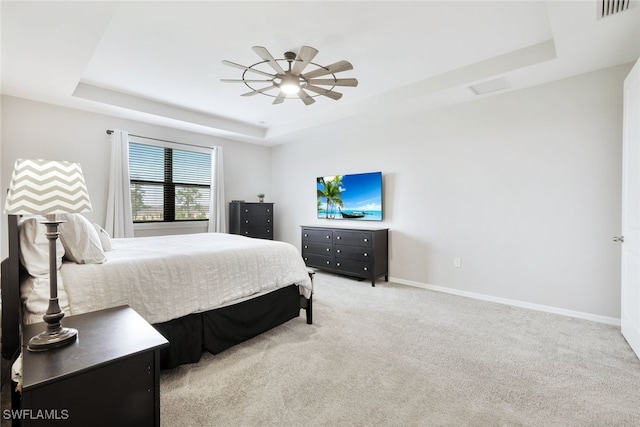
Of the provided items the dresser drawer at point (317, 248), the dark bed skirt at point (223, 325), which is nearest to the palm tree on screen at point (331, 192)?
the dresser drawer at point (317, 248)

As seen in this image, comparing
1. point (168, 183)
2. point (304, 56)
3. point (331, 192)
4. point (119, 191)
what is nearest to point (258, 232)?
point (331, 192)

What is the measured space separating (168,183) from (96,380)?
4202 mm

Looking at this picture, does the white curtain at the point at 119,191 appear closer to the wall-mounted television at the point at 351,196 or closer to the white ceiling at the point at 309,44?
the white ceiling at the point at 309,44

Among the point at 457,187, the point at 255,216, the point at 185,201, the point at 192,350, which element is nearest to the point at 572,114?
the point at 457,187

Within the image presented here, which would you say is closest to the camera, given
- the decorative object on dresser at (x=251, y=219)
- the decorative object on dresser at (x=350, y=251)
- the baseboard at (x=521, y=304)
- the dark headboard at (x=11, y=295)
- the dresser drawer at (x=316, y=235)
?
the dark headboard at (x=11, y=295)

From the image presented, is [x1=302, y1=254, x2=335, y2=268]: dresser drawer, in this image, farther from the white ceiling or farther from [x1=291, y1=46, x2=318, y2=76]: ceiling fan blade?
[x1=291, y1=46, x2=318, y2=76]: ceiling fan blade

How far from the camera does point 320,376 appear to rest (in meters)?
1.94

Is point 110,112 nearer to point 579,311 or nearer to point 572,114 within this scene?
point 572,114

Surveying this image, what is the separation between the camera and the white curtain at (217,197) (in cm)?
514

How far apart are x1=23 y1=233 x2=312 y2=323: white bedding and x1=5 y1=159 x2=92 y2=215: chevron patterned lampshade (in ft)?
2.18

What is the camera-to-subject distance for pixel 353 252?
4.36 meters

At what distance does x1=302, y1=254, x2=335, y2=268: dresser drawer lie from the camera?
15.4 ft

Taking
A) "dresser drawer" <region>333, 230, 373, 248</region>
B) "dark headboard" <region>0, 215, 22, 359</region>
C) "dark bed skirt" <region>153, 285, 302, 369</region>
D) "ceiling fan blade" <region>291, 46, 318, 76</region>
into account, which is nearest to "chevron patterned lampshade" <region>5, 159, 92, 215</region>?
"dark headboard" <region>0, 215, 22, 359</region>

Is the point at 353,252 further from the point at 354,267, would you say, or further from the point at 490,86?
the point at 490,86
